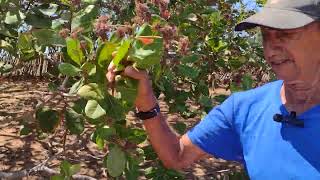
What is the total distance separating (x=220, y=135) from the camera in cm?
196

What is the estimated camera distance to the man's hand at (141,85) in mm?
1567

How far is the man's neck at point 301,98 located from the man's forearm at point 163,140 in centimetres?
49

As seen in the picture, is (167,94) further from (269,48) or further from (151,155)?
(269,48)

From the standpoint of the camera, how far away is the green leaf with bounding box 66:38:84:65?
1.59 metres

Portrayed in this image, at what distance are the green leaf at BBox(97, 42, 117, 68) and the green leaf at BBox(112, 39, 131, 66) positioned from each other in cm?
4

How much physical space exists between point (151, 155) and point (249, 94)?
2.77 feet

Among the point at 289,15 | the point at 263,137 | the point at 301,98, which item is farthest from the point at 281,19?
the point at 263,137

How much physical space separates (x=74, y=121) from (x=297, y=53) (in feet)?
2.88

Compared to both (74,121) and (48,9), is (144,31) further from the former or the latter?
(48,9)

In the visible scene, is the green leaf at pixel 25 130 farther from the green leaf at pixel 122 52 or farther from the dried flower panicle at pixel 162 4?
the green leaf at pixel 122 52

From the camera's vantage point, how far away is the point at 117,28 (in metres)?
1.59

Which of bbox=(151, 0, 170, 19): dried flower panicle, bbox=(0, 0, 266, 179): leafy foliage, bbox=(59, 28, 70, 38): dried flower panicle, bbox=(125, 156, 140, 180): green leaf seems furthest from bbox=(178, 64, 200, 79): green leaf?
bbox=(59, 28, 70, 38): dried flower panicle

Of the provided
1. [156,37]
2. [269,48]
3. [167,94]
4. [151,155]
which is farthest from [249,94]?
[167,94]

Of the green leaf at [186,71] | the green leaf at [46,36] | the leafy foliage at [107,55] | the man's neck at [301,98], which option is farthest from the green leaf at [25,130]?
the man's neck at [301,98]
